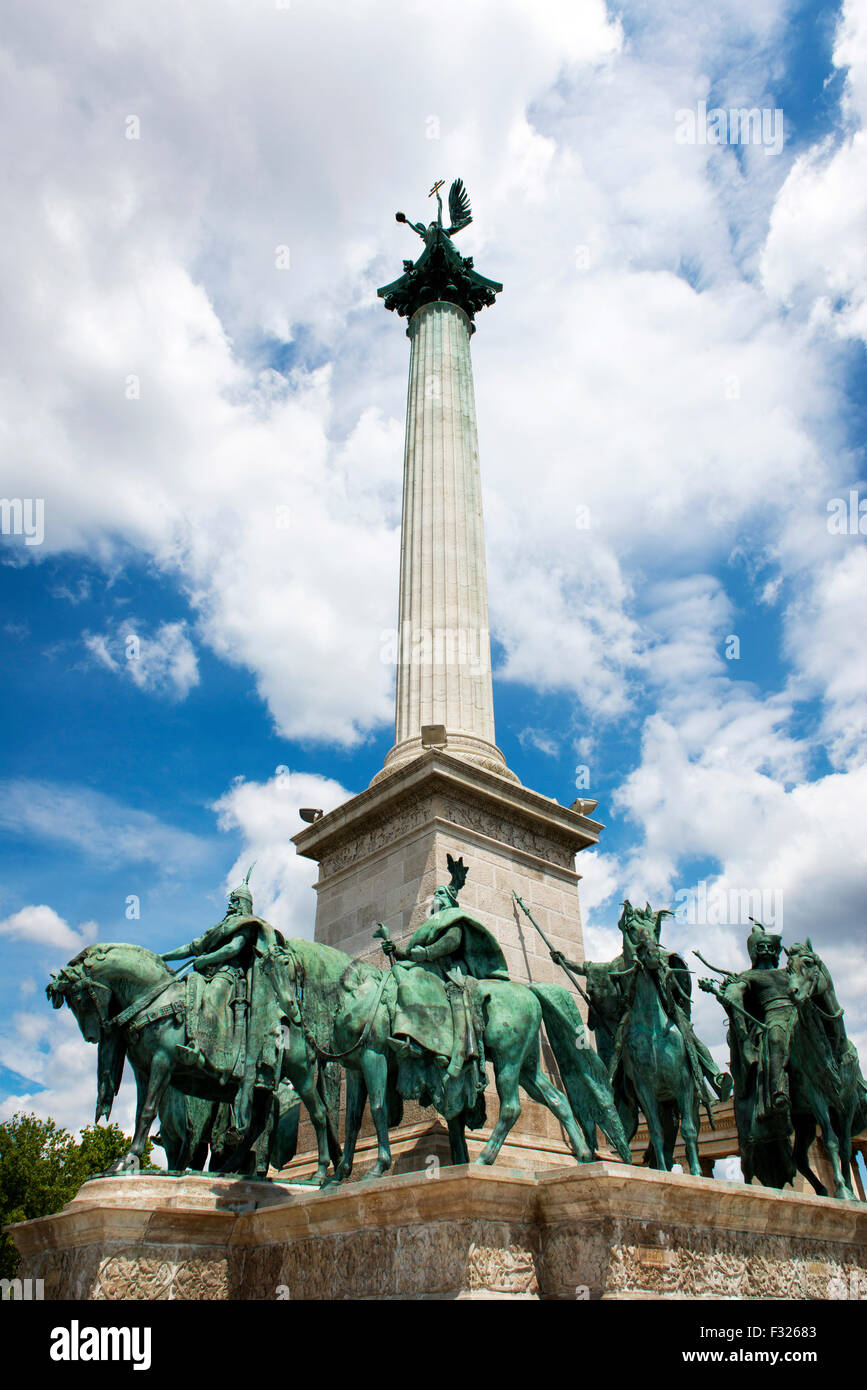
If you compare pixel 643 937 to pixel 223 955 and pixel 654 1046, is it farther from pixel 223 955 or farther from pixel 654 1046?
pixel 223 955

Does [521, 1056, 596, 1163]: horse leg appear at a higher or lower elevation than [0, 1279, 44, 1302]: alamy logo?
higher

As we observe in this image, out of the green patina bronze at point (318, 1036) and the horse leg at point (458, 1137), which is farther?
the horse leg at point (458, 1137)

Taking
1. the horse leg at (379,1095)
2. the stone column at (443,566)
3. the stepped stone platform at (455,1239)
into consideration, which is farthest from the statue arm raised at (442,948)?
the stone column at (443,566)

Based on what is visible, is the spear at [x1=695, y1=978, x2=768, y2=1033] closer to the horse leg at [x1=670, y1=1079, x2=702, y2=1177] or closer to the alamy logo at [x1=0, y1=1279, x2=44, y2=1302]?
the horse leg at [x1=670, y1=1079, x2=702, y2=1177]

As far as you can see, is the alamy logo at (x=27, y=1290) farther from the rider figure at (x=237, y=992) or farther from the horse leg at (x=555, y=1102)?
the horse leg at (x=555, y=1102)

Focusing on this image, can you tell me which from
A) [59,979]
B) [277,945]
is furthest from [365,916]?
[59,979]

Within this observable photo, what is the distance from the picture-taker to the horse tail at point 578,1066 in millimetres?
10648

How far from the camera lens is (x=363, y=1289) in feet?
27.8

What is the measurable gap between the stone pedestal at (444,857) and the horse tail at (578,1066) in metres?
2.92

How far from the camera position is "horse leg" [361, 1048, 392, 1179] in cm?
959

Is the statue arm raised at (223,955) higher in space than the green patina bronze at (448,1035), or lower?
higher

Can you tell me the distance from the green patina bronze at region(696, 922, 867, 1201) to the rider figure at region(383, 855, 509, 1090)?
3.88 m
